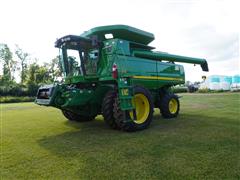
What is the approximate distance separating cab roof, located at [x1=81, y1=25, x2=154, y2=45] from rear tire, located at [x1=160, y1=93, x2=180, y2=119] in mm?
2362

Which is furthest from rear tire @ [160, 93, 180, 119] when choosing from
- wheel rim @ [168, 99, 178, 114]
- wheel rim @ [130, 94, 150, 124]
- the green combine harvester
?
wheel rim @ [130, 94, 150, 124]

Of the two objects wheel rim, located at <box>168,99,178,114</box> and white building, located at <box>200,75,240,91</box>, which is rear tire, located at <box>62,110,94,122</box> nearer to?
wheel rim, located at <box>168,99,178,114</box>

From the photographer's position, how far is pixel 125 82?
5688mm

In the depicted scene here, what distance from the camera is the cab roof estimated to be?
626 cm

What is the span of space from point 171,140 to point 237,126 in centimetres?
237

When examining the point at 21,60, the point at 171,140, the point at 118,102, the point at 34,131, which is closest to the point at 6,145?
the point at 34,131

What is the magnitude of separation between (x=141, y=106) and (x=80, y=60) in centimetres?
223

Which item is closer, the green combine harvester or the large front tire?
the large front tire

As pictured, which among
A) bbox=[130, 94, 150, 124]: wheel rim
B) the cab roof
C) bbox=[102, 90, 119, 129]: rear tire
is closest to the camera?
bbox=[102, 90, 119, 129]: rear tire

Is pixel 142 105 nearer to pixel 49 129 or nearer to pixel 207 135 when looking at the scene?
pixel 207 135

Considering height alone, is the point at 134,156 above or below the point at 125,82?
below

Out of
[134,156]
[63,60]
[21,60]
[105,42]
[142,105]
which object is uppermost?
[21,60]

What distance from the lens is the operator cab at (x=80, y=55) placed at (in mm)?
6300

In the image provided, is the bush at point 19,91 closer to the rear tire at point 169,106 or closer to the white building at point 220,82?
the rear tire at point 169,106
